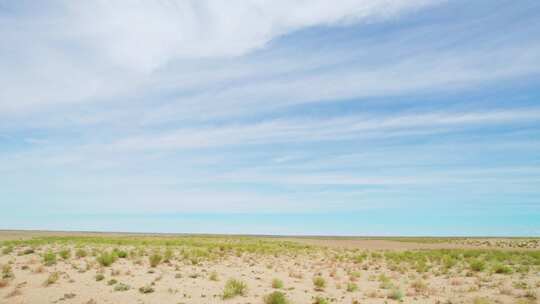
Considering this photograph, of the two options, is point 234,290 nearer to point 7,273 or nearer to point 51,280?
point 51,280

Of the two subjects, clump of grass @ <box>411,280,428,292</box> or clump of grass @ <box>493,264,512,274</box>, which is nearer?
clump of grass @ <box>411,280,428,292</box>

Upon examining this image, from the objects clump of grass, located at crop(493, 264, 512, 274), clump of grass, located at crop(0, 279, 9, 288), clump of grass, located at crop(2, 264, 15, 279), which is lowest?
clump of grass, located at crop(0, 279, 9, 288)

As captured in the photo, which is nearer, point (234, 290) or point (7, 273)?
point (234, 290)

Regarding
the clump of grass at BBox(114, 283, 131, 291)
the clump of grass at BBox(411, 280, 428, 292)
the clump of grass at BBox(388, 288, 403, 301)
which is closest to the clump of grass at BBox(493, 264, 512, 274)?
the clump of grass at BBox(411, 280, 428, 292)

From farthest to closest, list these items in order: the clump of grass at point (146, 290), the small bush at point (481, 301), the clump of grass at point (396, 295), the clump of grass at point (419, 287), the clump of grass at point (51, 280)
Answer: the clump of grass at point (419, 287) → the clump of grass at point (51, 280) → the clump of grass at point (146, 290) → the clump of grass at point (396, 295) → the small bush at point (481, 301)

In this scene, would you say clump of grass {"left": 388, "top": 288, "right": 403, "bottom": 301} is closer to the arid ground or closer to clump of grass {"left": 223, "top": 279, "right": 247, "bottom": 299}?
the arid ground

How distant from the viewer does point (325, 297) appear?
18062mm

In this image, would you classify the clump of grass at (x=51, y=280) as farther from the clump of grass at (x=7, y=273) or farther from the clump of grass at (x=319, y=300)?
the clump of grass at (x=319, y=300)

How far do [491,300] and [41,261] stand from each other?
24.3 meters

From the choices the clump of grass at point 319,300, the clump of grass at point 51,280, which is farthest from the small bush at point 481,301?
the clump of grass at point 51,280

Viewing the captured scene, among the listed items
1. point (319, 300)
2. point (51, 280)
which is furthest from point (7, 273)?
point (319, 300)

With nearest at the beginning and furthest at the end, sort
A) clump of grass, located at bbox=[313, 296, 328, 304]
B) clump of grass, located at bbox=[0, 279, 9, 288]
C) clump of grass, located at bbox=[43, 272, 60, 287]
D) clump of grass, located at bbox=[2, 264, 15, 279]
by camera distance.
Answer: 1. clump of grass, located at bbox=[313, 296, 328, 304]
2. clump of grass, located at bbox=[0, 279, 9, 288]
3. clump of grass, located at bbox=[43, 272, 60, 287]
4. clump of grass, located at bbox=[2, 264, 15, 279]

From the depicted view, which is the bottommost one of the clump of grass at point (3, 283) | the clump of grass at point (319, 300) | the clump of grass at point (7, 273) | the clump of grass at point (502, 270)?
the clump of grass at point (319, 300)

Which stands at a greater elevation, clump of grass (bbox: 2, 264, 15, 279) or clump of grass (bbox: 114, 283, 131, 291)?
clump of grass (bbox: 2, 264, 15, 279)
